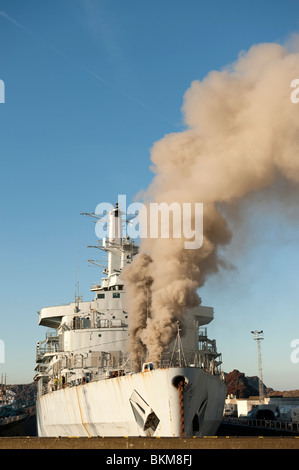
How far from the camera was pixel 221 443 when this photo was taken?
21141 millimetres

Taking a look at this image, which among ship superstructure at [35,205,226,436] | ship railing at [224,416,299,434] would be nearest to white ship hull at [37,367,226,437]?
ship superstructure at [35,205,226,436]

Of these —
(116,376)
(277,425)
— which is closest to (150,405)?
(116,376)

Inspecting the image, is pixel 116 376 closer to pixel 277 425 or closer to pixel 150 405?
pixel 150 405

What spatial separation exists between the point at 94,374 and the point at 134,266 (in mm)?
8626

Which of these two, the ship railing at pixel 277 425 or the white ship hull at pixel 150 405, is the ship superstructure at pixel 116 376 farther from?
the ship railing at pixel 277 425

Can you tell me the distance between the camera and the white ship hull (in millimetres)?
28188

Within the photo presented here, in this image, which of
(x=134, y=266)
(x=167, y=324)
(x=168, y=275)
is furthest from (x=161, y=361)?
(x=134, y=266)

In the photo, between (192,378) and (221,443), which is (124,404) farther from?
(221,443)

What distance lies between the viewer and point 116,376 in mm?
34125

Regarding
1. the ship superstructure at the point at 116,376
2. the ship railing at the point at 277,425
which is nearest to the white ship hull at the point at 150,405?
the ship superstructure at the point at 116,376

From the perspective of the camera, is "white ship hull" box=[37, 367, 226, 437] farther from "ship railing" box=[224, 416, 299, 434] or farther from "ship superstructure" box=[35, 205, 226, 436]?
"ship railing" box=[224, 416, 299, 434]

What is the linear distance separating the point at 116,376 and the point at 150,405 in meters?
5.43

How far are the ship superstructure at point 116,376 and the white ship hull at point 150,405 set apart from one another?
0.05 meters

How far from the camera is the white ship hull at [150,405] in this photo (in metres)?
28.2
